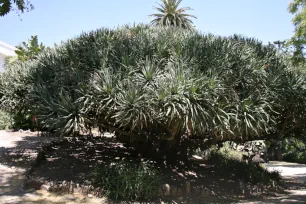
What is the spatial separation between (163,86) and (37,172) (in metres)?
4.09

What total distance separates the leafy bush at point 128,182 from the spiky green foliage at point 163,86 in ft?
3.40

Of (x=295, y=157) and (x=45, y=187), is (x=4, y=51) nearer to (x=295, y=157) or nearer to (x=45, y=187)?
(x=45, y=187)

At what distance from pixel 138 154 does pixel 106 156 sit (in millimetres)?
1140

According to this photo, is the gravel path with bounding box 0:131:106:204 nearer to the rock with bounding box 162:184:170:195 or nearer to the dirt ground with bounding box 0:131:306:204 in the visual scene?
the dirt ground with bounding box 0:131:306:204

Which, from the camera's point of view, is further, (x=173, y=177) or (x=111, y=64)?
(x=173, y=177)

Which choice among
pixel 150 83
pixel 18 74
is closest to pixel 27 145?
pixel 18 74

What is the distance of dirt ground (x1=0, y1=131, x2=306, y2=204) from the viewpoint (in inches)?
279

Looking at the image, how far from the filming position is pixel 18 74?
381 inches

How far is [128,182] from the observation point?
7.37 metres

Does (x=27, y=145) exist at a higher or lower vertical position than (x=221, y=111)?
lower

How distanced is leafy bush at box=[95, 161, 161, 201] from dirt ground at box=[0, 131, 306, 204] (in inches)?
15.5

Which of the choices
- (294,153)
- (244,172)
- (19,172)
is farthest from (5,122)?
(294,153)

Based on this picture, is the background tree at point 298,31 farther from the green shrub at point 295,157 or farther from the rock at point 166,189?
the green shrub at point 295,157

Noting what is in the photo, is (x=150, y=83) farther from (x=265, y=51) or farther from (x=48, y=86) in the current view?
(x=265, y=51)
